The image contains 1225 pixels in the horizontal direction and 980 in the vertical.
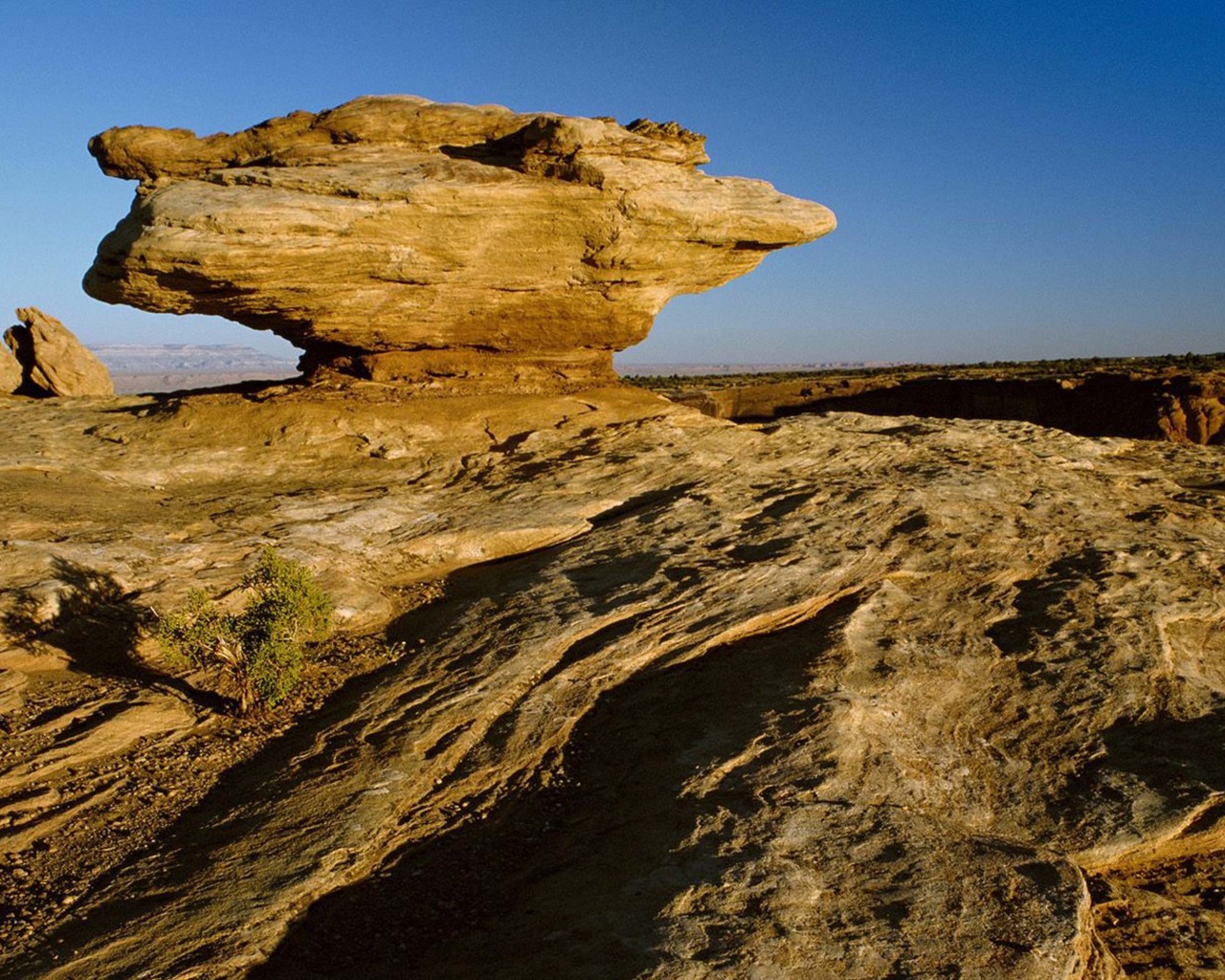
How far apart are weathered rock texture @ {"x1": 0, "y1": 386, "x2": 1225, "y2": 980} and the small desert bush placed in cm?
53

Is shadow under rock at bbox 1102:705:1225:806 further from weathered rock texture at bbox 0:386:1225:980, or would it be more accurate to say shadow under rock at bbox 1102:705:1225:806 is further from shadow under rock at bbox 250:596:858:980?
shadow under rock at bbox 250:596:858:980

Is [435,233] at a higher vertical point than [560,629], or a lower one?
higher

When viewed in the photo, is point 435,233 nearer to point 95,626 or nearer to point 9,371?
point 95,626

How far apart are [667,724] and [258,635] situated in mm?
3744

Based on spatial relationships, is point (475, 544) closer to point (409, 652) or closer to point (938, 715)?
point (409, 652)

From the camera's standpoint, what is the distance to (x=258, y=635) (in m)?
7.78

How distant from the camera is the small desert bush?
7508mm

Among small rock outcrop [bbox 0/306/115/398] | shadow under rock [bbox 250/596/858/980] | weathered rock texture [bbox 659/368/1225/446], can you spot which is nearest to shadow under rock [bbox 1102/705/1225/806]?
shadow under rock [bbox 250/596/858/980]

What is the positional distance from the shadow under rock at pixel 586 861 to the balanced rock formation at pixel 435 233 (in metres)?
7.92

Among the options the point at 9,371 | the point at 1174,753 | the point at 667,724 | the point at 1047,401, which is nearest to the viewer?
the point at 1174,753

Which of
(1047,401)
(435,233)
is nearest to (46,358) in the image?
(435,233)

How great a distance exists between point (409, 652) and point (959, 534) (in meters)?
5.72

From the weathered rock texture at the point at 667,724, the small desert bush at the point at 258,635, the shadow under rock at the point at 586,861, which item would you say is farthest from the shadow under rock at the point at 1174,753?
the small desert bush at the point at 258,635

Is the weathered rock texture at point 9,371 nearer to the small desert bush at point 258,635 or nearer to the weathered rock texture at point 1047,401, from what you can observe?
the small desert bush at point 258,635
